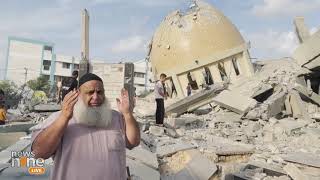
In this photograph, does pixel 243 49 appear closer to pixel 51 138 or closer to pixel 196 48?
pixel 196 48

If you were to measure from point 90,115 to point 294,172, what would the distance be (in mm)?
4462

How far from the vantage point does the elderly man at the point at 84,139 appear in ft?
7.97

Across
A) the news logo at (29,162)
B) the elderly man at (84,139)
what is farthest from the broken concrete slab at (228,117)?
the elderly man at (84,139)

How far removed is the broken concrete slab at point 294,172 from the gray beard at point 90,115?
416cm

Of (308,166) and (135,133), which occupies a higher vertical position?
(135,133)

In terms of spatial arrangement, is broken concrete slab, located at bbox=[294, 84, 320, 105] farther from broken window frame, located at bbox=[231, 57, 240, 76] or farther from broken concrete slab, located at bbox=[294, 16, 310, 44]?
broken window frame, located at bbox=[231, 57, 240, 76]

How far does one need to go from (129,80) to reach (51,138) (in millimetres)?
5007

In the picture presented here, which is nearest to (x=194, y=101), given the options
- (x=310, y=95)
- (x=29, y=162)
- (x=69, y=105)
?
(x=310, y=95)

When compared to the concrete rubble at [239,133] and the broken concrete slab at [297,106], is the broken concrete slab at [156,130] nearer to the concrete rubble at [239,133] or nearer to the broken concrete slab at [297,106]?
the concrete rubble at [239,133]

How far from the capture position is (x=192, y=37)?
76.3ft

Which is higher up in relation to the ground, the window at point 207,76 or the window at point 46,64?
the window at point 46,64

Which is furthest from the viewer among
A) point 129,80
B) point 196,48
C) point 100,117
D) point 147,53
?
point 147,53

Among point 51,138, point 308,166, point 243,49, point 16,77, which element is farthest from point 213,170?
point 16,77

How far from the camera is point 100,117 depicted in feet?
8.50
